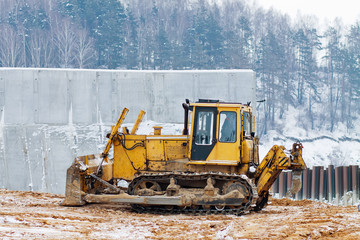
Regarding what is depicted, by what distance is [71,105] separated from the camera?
23.7 metres

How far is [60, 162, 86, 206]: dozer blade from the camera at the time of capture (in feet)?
47.7

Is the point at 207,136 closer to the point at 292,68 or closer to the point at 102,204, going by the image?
the point at 102,204

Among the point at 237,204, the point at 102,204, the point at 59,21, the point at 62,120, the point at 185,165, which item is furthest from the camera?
the point at 59,21

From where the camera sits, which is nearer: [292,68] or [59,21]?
[59,21]

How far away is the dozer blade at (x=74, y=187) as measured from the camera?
1454 cm

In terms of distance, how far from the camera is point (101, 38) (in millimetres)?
68812

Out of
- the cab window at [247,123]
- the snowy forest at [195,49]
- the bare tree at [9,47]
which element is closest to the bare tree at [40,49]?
the snowy forest at [195,49]

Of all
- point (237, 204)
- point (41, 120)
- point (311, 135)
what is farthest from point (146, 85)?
point (311, 135)

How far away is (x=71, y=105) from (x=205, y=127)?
10.5m

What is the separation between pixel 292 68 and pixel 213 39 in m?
15.0

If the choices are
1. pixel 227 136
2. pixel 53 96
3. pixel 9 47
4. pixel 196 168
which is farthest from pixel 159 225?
pixel 9 47

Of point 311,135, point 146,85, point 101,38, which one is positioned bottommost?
point 311,135

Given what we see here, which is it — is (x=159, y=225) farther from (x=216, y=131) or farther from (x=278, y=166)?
(x=278, y=166)

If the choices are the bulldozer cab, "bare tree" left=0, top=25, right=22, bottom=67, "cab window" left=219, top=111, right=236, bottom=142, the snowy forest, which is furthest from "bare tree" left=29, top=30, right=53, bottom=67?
"cab window" left=219, top=111, right=236, bottom=142
